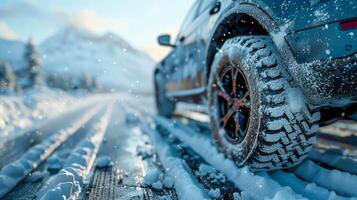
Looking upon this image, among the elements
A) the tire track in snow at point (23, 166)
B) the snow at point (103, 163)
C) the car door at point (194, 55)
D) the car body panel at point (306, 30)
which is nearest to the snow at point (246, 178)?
the car body panel at point (306, 30)

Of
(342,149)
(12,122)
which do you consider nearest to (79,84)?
(12,122)

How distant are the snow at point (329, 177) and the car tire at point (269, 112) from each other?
0.23 metres

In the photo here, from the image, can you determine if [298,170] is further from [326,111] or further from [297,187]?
[326,111]

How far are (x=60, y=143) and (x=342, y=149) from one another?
11.3 ft

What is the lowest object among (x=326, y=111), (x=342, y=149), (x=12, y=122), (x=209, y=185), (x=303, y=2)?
(x=12, y=122)

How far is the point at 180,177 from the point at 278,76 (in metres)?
1.05

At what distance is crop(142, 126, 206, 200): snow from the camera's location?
2043 millimetres

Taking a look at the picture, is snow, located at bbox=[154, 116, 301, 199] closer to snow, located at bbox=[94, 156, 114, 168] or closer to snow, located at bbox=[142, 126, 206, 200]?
snow, located at bbox=[142, 126, 206, 200]

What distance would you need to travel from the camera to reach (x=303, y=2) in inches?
68.6

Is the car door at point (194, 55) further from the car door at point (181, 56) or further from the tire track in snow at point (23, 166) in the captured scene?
the tire track in snow at point (23, 166)

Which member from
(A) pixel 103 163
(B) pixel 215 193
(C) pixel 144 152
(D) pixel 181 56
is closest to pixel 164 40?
(D) pixel 181 56

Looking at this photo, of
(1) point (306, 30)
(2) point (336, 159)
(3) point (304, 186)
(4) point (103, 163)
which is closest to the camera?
(1) point (306, 30)

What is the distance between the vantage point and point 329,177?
7.28 ft

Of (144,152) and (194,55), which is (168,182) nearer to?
(144,152)
